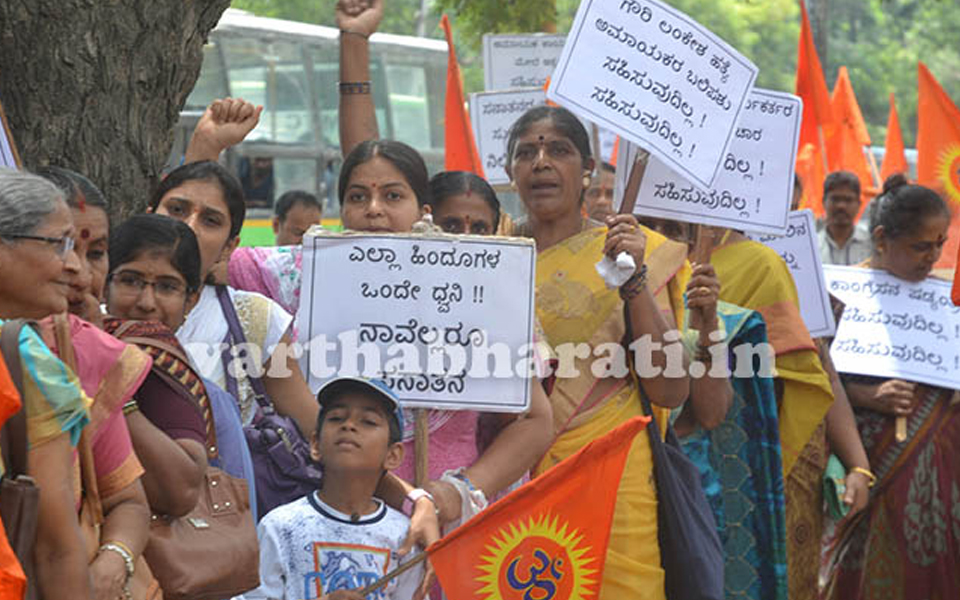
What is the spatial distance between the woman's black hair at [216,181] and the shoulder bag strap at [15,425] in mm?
1462

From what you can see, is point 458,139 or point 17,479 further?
point 458,139

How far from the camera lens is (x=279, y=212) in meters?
8.99

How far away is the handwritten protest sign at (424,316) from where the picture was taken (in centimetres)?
388

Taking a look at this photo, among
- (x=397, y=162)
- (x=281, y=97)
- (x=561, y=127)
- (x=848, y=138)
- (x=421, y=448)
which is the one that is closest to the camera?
(x=421, y=448)

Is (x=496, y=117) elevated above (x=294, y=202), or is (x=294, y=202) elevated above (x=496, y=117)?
(x=496, y=117)

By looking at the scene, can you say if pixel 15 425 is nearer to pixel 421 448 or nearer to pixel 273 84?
pixel 421 448

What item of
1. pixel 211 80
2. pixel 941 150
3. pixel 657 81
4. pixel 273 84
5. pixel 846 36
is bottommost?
pixel 846 36

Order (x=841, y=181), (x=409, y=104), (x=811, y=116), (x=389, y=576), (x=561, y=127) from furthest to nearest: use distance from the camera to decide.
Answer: (x=409, y=104), (x=811, y=116), (x=841, y=181), (x=561, y=127), (x=389, y=576)

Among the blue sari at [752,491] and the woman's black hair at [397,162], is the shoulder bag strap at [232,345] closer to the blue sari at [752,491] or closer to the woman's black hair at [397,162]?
the woman's black hair at [397,162]

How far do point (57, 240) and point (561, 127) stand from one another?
2035mm

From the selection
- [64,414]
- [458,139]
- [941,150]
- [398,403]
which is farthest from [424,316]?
[941,150]

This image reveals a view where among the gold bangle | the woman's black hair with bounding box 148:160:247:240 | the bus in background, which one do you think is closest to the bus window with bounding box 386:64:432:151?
the bus in background

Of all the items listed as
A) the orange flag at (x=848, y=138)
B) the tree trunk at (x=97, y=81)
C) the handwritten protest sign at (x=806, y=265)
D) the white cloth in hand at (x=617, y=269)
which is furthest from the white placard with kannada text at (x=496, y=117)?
the orange flag at (x=848, y=138)

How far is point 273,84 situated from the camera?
16844 mm
